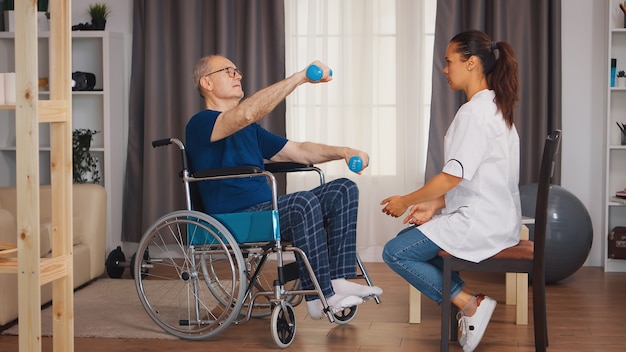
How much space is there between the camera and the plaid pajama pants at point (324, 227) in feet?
10.9

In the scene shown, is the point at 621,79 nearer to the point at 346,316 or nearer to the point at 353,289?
the point at 346,316

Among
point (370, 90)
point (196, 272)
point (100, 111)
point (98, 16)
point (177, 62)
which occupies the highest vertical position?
point (98, 16)

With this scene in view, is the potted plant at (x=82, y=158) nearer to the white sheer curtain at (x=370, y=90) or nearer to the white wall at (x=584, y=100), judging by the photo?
the white sheer curtain at (x=370, y=90)

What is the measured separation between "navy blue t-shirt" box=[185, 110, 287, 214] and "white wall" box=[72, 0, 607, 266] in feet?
7.56

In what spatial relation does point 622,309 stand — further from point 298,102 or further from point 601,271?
point 298,102

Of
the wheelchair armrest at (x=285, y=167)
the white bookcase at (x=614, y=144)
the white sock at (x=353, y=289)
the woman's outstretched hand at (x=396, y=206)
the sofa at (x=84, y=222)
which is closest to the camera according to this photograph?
the woman's outstretched hand at (x=396, y=206)

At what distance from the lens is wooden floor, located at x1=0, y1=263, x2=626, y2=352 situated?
10.9ft

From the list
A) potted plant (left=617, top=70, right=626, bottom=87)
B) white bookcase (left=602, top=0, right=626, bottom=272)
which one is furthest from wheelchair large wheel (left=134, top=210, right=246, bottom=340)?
potted plant (left=617, top=70, right=626, bottom=87)

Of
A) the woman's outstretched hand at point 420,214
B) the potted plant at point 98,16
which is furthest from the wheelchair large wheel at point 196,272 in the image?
the potted plant at point 98,16

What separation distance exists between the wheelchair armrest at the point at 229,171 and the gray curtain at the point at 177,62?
1.99 meters

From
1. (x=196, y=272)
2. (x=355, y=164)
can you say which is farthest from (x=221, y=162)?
(x=355, y=164)

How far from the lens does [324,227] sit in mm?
3492

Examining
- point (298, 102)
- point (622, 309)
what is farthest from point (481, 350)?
point (298, 102)

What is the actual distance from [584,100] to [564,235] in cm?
108
